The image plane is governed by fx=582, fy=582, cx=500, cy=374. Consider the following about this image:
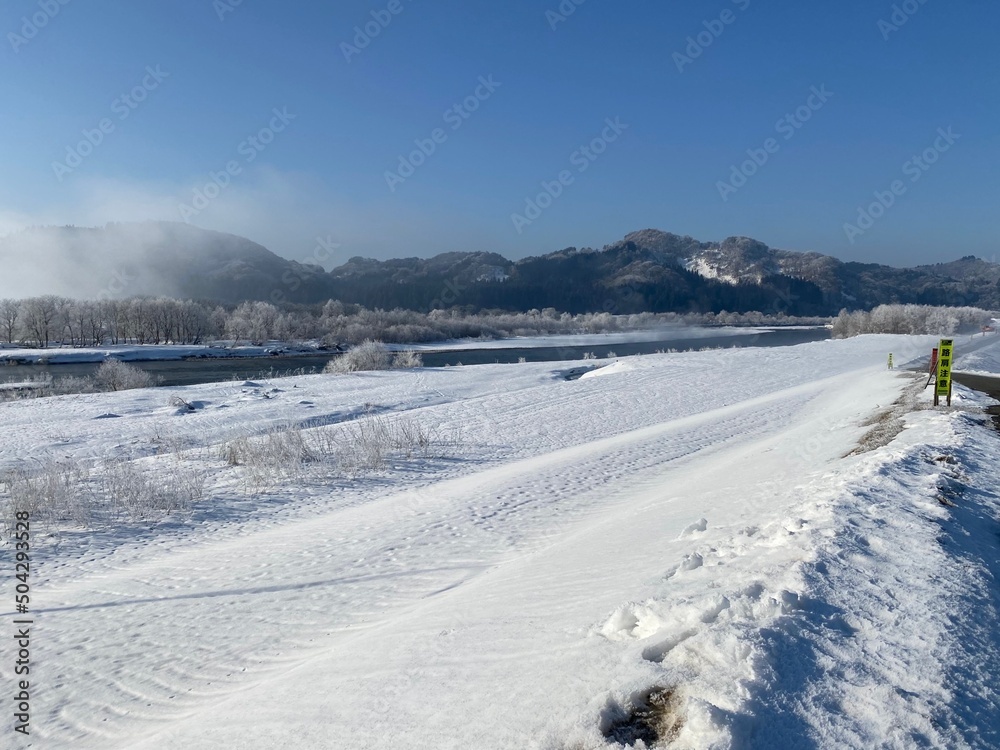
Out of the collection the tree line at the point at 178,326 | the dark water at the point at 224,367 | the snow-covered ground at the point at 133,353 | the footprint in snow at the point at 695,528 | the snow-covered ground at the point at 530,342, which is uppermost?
the tree line at the point at 178,326

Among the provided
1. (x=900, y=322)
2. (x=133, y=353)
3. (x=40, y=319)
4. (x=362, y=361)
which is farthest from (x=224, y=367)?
(x=900, y=322)

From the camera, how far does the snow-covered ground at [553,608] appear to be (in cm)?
331

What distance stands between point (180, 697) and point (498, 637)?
9.50ft

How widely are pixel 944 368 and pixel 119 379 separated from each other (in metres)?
40.3

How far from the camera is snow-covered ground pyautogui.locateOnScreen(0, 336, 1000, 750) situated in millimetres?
3309

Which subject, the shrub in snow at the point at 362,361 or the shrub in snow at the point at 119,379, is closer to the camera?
the shrub in snow at the point at 119,379

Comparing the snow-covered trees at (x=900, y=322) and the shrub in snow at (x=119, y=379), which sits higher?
the snow-covered trees at (x=900, y=322)

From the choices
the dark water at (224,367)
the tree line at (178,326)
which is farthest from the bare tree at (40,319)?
the dark water at (224,367)

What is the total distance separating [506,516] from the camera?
405 inches

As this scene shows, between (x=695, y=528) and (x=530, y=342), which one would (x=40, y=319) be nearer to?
(x=530, y=342)

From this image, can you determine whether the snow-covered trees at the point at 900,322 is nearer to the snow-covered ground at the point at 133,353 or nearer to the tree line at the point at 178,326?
the tree line at the point at 178,326

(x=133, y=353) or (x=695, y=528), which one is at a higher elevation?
(x=695, y=528)

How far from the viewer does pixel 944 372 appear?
45.9ft

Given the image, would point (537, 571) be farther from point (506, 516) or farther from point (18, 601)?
point (18, 601)
